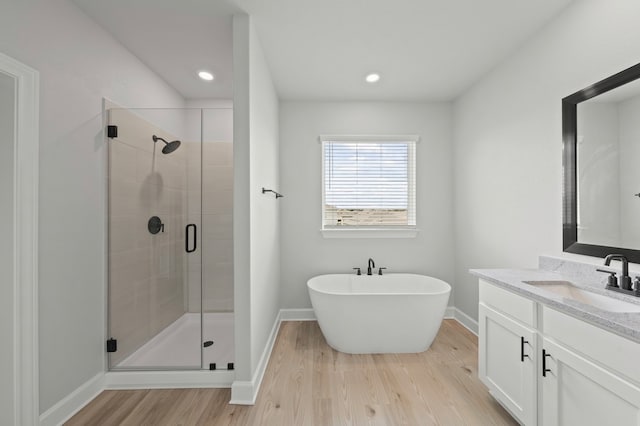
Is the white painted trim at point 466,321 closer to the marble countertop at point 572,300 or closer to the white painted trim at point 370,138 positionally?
the marble countertop at point 572,300

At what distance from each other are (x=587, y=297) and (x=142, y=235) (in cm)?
298

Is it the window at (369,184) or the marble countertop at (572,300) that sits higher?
the window at (369,184)

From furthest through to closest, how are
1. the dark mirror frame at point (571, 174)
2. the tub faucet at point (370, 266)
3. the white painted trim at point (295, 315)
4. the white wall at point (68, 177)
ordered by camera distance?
the white painted trim at point (295, 315), the tub faucet at point (370, 266), the dark mirror frame at point (571, 174), the white wall at point (68, 177)

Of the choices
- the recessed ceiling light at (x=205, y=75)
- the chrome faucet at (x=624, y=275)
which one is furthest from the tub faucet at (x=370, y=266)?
the recessed ceiling light at (x=205, y=75)

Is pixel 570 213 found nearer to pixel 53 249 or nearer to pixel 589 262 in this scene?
pixel 589 262

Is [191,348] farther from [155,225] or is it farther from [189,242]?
[155,225]

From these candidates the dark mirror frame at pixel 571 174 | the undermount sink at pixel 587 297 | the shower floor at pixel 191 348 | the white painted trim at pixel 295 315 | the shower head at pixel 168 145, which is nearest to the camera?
the undermount sink at pixel 587 297

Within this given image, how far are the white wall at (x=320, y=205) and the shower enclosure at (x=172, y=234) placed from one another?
1.18 m

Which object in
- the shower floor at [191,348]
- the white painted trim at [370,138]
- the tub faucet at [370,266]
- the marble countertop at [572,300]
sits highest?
the white painted trim at [370,138]

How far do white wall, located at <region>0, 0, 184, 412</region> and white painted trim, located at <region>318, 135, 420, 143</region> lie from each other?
6.60ft

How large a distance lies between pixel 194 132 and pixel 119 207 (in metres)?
0.79

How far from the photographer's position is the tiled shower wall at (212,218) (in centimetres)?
216

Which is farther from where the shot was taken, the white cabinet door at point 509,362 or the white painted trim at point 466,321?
the white painted trim at point 466,321

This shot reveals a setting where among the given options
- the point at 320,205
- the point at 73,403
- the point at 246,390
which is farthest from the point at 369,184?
the point at 73,403
